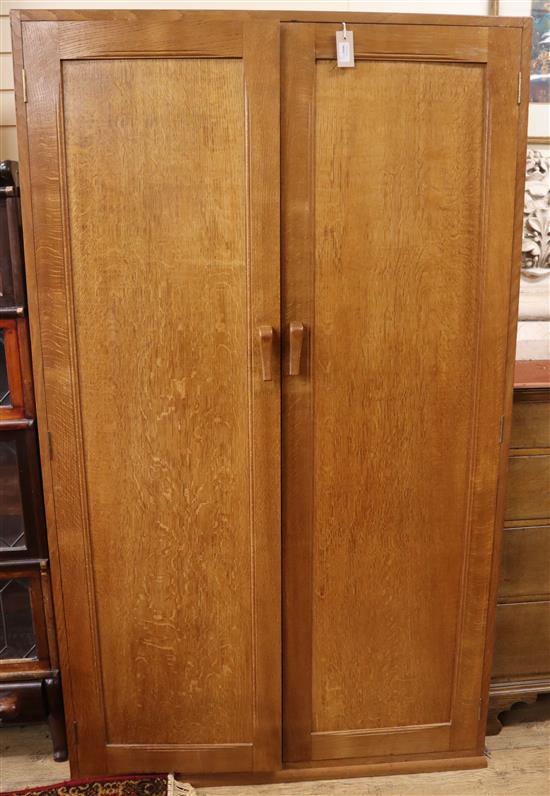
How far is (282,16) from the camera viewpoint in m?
1.34

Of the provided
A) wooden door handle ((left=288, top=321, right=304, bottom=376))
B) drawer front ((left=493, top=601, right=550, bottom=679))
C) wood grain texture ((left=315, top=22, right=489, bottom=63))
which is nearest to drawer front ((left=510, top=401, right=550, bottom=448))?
drawer front ((left=493, top=601, right=550, bottom=679))

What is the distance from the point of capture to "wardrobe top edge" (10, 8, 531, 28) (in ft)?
4.31

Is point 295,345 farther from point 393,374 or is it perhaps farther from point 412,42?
point 412,42

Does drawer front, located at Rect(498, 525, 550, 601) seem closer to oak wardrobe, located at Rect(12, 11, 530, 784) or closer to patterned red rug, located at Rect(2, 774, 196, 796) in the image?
oak wardrobe, located at Rect(12, 11, 530, 784)

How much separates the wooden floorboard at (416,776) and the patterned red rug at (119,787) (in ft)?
0.18

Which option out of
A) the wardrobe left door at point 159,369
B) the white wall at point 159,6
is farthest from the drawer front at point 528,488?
the white wall at point 159,6

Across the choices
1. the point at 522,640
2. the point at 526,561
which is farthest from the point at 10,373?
the point at 522,640

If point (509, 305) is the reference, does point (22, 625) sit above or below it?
below

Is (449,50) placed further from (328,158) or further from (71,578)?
(71,578)

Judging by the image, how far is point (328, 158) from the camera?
1.40m

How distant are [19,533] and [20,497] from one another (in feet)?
0.32

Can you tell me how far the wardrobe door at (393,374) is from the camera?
4.55 ft

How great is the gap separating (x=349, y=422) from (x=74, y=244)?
2.34 ft

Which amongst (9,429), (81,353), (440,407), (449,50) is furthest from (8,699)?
(449,50)
